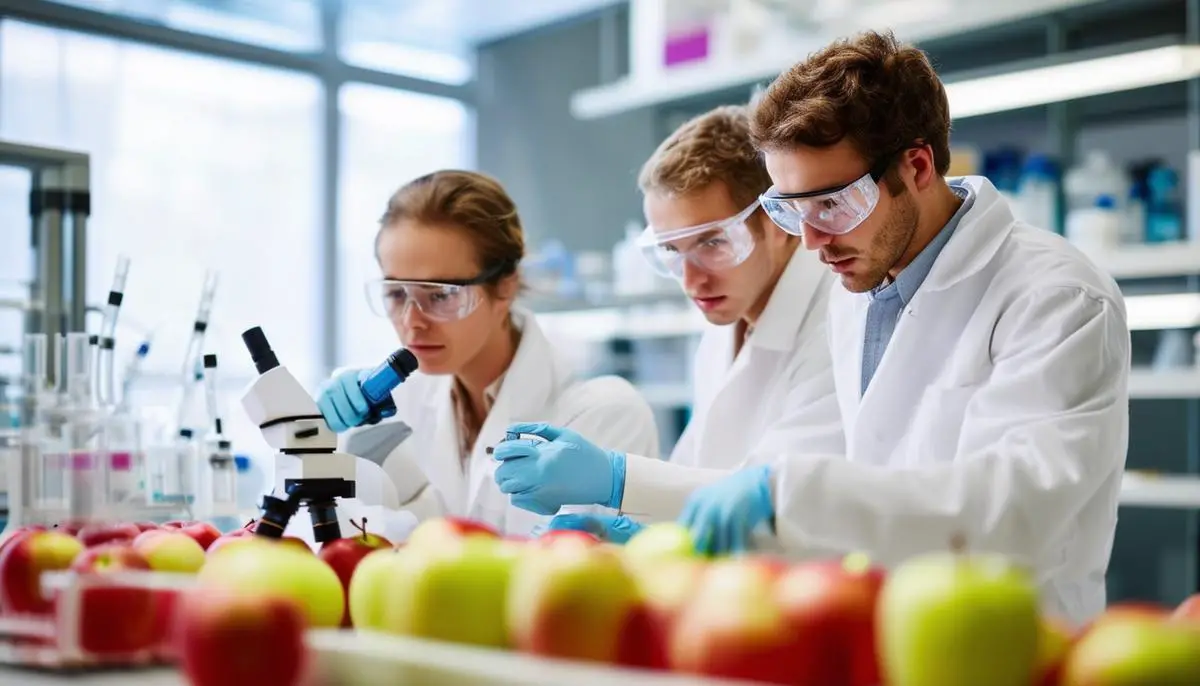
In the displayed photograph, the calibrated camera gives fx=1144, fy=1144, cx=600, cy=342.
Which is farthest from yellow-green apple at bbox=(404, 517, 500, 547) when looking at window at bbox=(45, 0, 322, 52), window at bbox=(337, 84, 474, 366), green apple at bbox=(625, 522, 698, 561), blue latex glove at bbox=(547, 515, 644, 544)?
window at bbox=(337, 84, 474, 366)

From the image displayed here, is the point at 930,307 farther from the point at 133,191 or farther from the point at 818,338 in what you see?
the point at 133,191

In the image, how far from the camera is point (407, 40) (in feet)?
21.6

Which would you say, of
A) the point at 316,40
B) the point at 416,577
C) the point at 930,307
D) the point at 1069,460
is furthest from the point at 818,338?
the point at 316,40

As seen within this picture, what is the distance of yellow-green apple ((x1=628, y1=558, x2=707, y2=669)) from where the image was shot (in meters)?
0.94

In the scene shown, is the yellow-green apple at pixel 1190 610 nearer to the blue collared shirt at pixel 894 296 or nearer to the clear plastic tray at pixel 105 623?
the blue collared shirt at pixel 894 296

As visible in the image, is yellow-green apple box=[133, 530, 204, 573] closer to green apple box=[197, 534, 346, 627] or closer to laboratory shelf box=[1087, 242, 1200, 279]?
green apple box=[197, 534, 346, 627]

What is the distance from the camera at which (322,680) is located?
97 centimetres

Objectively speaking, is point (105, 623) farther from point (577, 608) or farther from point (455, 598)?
point (577, 608)

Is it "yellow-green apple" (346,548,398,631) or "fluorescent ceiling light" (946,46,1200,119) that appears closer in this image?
"yellow-green apple" (346,548,398,631)

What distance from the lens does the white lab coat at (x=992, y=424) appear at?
1.39 m

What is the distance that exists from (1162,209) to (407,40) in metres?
4.36

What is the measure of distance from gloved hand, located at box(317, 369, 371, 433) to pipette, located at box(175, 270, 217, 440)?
A: 37 centimetres

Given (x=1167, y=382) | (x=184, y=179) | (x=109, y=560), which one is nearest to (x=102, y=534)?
(x=109, y=560)

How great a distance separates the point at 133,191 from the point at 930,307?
15.3ft
